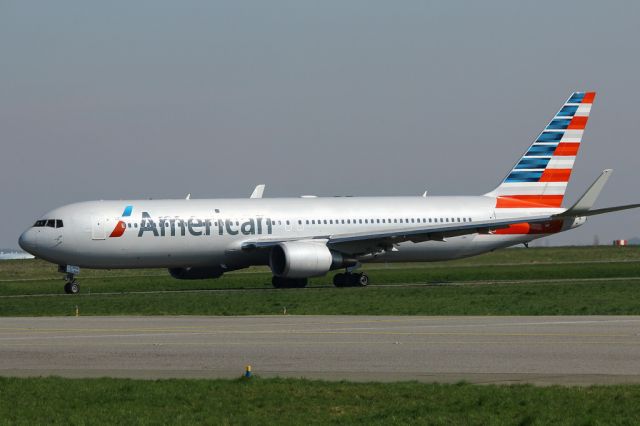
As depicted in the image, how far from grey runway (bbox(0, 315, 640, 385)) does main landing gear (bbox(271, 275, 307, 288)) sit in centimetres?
2169

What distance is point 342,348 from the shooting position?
24500mm

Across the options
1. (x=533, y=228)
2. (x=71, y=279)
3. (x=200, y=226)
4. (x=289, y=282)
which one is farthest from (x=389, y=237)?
(x=71, y=279)

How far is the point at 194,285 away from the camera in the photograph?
59562mm

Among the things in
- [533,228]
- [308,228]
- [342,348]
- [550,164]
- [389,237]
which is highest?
[550,164]

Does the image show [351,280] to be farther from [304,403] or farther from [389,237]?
[304,403]

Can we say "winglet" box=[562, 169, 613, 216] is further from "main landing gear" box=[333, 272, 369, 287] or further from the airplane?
"main landing gear" box=[333, 272, 369, 287]

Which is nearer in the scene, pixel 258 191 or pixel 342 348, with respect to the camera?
pixel 342 348

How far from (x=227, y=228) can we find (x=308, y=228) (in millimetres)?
4289

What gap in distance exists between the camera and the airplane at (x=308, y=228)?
54344mm

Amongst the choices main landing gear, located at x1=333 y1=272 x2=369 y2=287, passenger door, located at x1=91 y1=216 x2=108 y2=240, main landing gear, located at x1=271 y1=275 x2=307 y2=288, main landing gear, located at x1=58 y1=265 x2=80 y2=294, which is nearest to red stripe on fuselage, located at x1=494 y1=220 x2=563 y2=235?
main landing gear, located at x1=333 y1=272 x2=369 y2=287

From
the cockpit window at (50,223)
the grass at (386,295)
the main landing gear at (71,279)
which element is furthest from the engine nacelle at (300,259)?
the cockpit window at (50,223)

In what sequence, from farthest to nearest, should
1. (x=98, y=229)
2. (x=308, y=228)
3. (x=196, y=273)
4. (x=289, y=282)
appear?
(x=196, y=273) < (x=308, y=228) < (x=289, y=282) < (x=98, y=229)

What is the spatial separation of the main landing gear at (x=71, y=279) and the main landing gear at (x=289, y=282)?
8.93 metres

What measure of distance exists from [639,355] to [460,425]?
8.69 m
